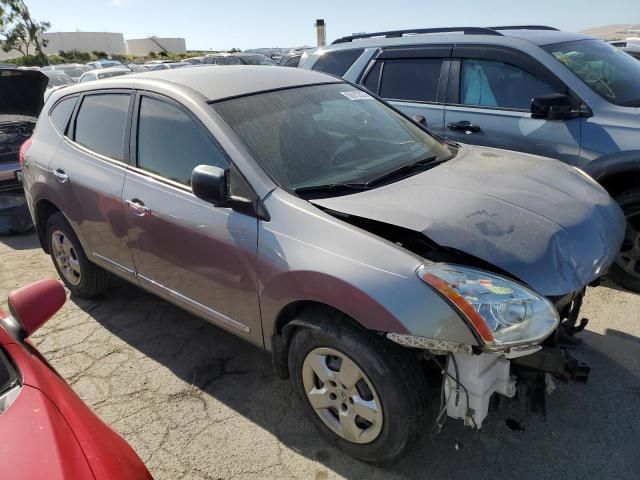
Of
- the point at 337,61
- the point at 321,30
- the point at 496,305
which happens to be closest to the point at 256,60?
the point at 321,30

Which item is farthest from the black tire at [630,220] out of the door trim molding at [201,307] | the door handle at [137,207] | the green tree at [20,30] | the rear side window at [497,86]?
the green tree at [20,30]

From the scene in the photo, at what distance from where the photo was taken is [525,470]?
2367 millimetres

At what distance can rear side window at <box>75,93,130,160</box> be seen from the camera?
339cm

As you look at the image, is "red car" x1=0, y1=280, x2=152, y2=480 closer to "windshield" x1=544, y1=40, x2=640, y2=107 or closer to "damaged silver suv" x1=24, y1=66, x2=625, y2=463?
"damaged silver suv" x1=24, y1=66, x2=625, y2=463

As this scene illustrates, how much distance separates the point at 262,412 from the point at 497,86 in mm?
3335

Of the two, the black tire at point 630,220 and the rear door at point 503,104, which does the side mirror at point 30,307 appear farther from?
the black tire at point 630,220

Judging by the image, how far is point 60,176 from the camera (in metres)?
3.77

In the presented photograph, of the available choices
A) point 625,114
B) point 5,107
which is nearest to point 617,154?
point 625,114

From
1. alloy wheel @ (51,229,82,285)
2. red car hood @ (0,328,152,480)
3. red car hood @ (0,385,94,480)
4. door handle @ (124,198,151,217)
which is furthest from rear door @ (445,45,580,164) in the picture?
red car hood @ (0,385,94,480)

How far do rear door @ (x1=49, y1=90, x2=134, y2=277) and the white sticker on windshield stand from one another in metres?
1.42

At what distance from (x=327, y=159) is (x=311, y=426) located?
4.76 feet

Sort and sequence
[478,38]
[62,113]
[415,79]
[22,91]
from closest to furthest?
[62,113]
[478,38]
[415,79]
[22,91]

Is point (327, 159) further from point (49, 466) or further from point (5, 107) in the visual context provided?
point (5, 107)

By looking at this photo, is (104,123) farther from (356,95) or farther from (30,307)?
(30,307)
